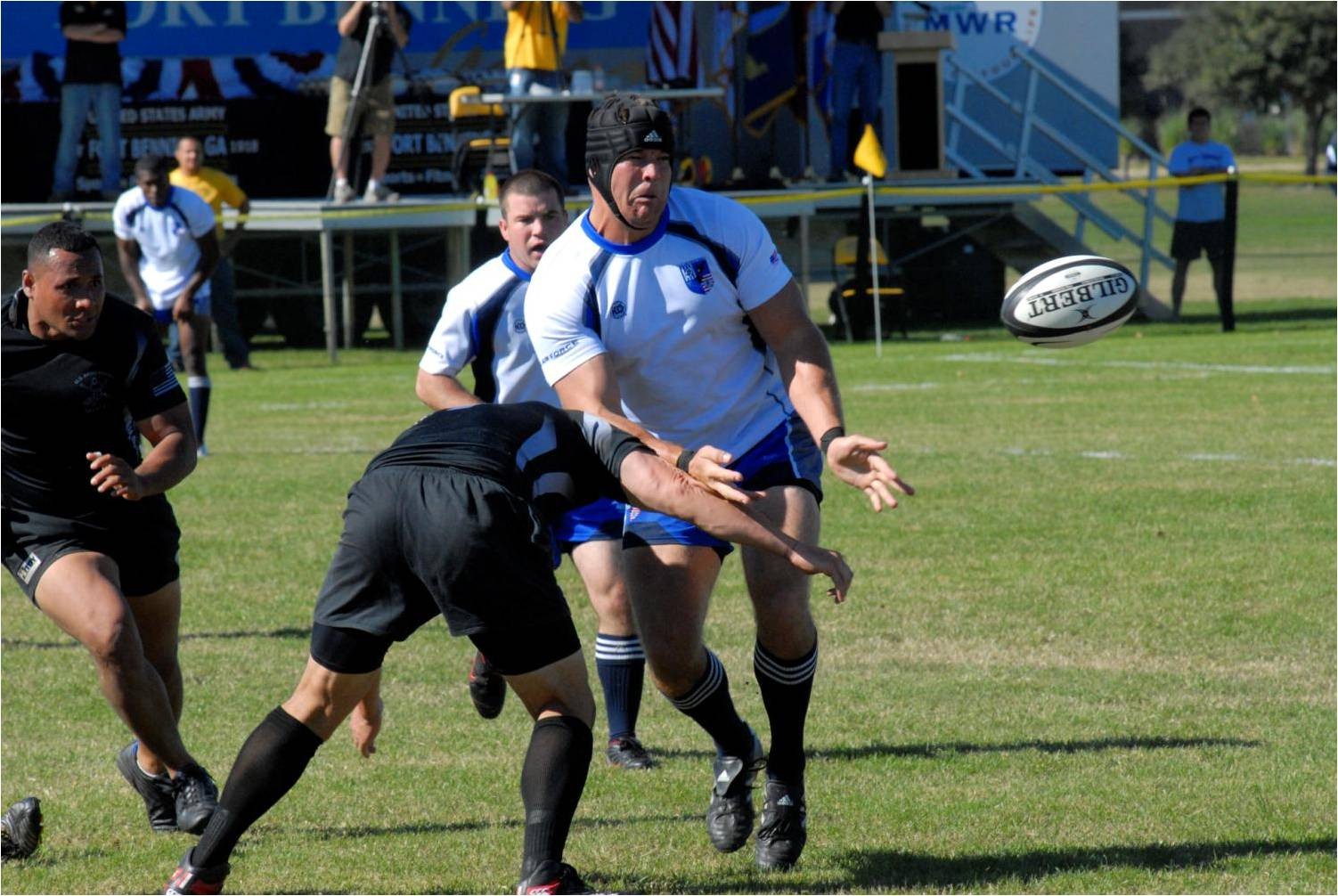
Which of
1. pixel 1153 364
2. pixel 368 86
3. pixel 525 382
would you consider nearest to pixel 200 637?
pixel 525 382

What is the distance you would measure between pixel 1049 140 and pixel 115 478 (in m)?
25.3

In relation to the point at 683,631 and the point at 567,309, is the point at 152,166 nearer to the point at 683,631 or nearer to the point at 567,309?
the point at 567,309

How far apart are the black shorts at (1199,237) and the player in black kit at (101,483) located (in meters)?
19.8

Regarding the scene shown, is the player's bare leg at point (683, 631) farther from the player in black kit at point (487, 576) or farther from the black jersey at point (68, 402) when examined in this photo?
the black jersey at point (68, 402)

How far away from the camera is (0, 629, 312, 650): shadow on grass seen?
855cm

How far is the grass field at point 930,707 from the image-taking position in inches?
213

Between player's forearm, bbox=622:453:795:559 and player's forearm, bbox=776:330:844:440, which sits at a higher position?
player's forearm, bbox=776:330:844:440

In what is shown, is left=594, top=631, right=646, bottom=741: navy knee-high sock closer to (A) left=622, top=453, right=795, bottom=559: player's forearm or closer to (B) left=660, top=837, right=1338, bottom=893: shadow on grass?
(B) left=660, top=837, right=1338, bottom=893: shadow on grass

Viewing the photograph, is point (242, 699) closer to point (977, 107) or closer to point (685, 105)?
point (685, 105)

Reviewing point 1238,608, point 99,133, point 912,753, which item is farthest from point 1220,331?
point 912,753

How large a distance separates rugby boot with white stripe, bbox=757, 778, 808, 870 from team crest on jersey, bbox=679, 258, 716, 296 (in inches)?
57.7

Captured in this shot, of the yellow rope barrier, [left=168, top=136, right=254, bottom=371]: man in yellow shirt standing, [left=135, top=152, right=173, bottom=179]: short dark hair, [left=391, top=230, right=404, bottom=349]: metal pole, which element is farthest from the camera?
[left=391, top=230, right=404, bottom=349]: metal pole

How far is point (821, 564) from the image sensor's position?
4.63 metres

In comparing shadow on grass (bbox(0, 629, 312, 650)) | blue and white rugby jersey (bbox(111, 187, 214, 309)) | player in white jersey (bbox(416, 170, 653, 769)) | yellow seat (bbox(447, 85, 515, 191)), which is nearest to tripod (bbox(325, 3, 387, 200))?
yellow seat (bbox(447, 85, 515, 191))
